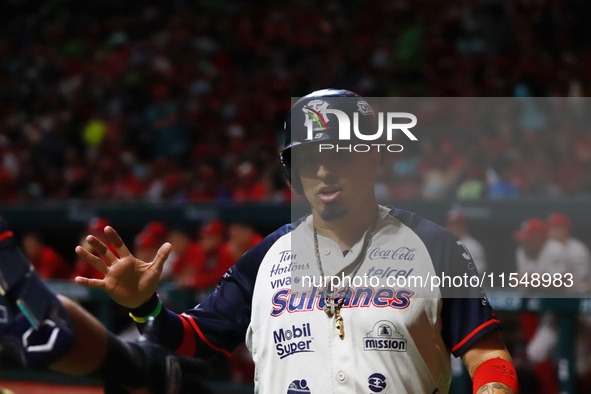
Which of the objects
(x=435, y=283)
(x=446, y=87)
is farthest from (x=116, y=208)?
(x=435, y=283)

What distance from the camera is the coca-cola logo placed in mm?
2363

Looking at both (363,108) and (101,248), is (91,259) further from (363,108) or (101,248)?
(363,108)

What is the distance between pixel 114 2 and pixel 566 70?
28.0ft

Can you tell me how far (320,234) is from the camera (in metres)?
2.53

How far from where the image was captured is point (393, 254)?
239 cm

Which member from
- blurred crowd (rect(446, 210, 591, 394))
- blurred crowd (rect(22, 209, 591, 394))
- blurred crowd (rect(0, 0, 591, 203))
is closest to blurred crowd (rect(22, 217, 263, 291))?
blurred crowd (rect(22, 209, 591, 394))

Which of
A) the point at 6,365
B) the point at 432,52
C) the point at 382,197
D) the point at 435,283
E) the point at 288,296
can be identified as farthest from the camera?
the point at 432,52

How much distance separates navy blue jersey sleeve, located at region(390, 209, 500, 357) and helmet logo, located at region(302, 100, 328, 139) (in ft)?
1.83

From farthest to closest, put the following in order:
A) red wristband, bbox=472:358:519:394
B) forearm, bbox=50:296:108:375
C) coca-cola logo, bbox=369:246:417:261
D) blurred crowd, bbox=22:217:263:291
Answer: blurred crowd, bbox=22:217:263:291 → coca-cola logo, bbox=369:246:417:261 → red wristband, bbox=472:358:519:394 → forearm, bbox=50:296:108:375

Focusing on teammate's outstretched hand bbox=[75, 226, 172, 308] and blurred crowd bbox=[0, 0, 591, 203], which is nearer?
teammate's outstretched hand bbox=[75, 226, 172, 308]

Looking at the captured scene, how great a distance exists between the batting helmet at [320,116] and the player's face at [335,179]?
5 centimetres

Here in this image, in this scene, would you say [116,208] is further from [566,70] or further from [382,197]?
[566,70]

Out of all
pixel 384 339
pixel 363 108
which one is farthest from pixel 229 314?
pixel 363 108

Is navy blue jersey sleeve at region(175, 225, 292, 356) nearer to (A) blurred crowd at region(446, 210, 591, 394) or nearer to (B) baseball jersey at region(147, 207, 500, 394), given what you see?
(B) baseball jersey at region(147, 207, 500, 394)
